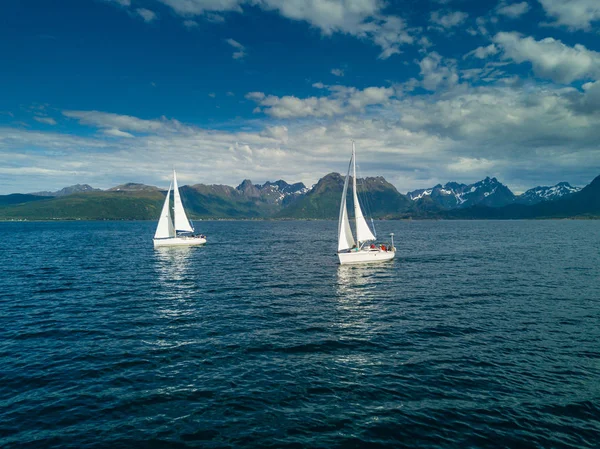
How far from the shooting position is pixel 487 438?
15500mm

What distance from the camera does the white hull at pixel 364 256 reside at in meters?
66.8

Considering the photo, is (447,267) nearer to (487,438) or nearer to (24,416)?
(487,438)

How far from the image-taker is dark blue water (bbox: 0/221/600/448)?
16.0 metres

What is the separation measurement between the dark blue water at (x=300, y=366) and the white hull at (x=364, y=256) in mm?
19593

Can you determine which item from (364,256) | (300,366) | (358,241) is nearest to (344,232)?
(358,241)

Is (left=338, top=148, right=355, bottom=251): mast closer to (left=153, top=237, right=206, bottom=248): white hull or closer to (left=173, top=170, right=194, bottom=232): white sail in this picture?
(left=153, top=237, right=206, bottom=248): white hull

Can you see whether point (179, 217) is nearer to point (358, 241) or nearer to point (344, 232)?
point (344, 232)

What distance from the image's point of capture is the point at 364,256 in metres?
68.5

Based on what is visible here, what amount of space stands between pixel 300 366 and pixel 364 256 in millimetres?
47916

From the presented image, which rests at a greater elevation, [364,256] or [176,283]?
[364,256]

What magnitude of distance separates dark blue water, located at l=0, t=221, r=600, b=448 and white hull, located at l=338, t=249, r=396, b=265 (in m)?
19.6

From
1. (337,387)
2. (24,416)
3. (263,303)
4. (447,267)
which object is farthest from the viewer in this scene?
(447,267)

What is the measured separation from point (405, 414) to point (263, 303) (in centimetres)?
2377

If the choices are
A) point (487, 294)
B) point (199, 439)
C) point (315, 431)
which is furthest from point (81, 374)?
point (487, 294)
